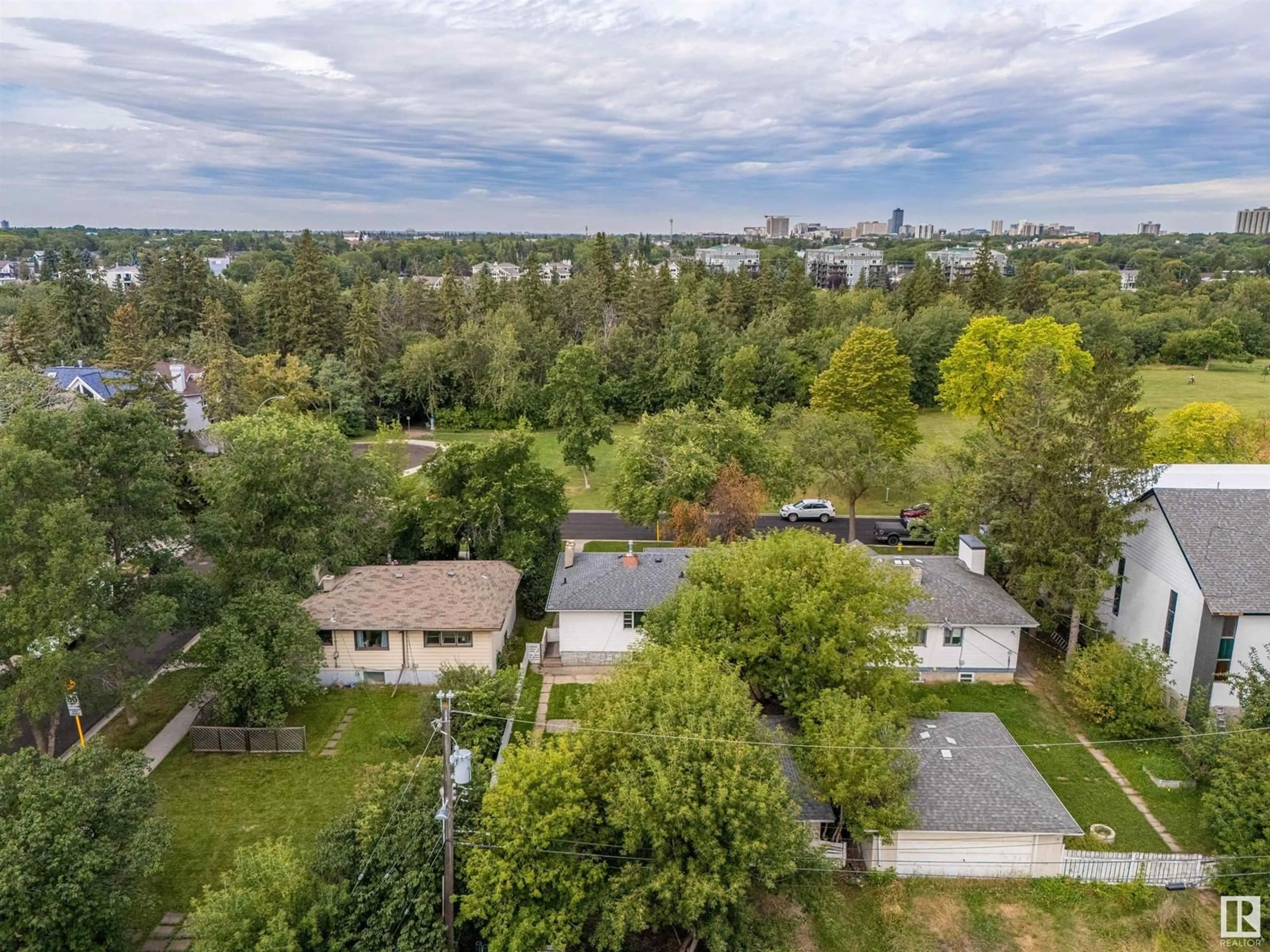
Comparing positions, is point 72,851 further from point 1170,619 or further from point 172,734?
point 1170,619

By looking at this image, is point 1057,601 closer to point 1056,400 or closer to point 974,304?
point 1056,400

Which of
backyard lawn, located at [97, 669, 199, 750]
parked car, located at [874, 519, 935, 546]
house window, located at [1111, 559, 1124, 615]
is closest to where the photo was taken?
backyard lawn, located at [97, 669, 199, 750]

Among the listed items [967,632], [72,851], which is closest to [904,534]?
[967,632]

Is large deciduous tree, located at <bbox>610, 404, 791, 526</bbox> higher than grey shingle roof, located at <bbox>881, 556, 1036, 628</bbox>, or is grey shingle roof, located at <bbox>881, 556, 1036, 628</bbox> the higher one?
large deciduous tree, located at <bbox>610, 404, 791, 526</bbox>

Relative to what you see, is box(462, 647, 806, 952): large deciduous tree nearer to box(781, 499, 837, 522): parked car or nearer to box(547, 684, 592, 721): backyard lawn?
box(547, 684, 592, 721): backyard lawn

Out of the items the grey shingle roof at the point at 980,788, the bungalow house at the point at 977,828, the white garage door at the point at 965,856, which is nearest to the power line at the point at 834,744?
the grey shingle roof at the point at 980,788

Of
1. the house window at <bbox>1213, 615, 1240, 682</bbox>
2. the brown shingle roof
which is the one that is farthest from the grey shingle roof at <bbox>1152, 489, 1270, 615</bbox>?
the brown shingle roof

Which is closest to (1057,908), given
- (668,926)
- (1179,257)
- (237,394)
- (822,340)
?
(668,926)
